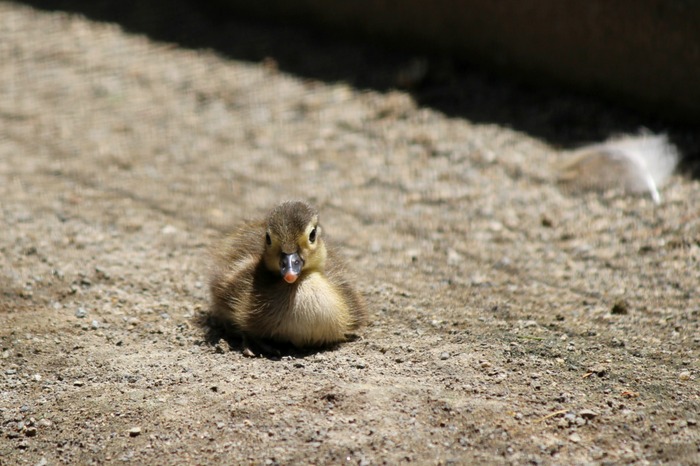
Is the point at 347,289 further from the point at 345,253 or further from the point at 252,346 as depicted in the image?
the point at 345,253

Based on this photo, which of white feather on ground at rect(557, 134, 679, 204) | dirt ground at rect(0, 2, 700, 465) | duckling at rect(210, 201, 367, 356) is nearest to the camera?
dirt ground at rect(0, 2, 700, 465)


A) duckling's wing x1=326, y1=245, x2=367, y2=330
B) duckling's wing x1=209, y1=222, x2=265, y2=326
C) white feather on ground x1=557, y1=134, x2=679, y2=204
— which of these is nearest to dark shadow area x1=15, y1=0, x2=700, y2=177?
white feather on ground x1=557, y1=134, x2=679, y2=204

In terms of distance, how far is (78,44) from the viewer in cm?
912

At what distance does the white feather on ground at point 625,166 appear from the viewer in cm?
625

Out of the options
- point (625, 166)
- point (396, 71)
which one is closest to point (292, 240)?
point (625, 166)

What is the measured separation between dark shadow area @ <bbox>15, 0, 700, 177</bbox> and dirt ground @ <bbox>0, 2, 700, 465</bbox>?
3cm

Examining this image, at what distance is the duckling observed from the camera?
4.22 meters

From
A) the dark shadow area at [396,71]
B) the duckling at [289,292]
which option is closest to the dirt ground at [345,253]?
the dark shadow area at [396,71]

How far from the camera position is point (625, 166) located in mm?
6328

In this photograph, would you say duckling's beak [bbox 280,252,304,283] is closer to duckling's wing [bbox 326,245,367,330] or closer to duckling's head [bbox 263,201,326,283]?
duckling's head [bbox 263,201,326,283]

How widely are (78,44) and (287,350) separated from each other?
6.01m

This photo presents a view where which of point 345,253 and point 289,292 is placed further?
point 345,253

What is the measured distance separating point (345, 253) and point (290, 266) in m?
1.41

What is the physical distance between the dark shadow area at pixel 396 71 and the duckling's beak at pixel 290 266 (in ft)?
11.4
